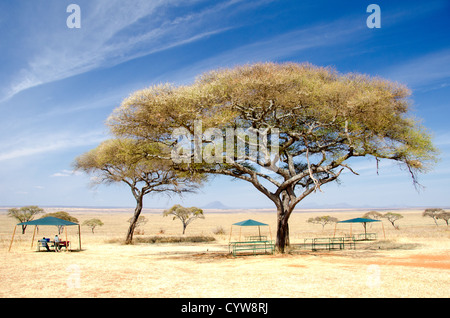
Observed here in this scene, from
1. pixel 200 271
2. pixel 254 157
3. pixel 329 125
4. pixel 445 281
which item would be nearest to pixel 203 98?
pixel 254 157

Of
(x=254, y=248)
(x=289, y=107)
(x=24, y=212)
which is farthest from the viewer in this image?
(x=24, y=212)

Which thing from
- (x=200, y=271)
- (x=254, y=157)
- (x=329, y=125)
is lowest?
(x=200, y=271)

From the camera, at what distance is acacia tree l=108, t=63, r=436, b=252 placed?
60.4 feet

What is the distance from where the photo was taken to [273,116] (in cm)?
2153

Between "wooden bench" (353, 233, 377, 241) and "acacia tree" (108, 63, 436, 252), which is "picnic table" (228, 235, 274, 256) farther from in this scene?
"wooden bench" (353, 233, 377, 241)

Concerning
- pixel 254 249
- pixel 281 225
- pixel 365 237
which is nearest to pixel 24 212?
pixel 254 249

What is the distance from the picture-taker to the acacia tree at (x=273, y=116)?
18.4 m

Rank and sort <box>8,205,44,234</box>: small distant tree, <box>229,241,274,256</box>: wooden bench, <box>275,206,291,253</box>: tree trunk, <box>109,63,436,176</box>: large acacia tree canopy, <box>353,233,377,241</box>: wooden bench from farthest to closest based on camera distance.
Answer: <box>8,205,44,234</box>: small distant tree < <box>353,233,377,241</box>: wooden bench < <box>229,241,274,256</box>: wooden bench < <box>275,206,291,253</box>: tree trunk < <box>109,63,436,176</box>: large acacia tree canopy

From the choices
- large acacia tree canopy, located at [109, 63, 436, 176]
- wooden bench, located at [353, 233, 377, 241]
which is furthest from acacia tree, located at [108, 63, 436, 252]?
wooden bench, located at [353, 233, 377, 241]

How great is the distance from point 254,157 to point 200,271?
350 inches

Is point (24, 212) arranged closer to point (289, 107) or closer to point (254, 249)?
point (254, 249)
